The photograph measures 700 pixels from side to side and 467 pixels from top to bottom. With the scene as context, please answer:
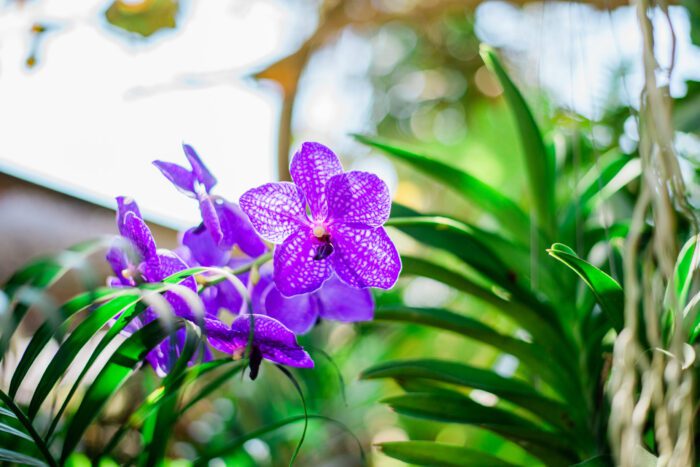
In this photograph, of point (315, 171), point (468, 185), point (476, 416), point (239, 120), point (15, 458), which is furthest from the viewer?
point (239, 120)

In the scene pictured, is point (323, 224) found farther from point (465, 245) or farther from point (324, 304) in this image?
point (465, 245)

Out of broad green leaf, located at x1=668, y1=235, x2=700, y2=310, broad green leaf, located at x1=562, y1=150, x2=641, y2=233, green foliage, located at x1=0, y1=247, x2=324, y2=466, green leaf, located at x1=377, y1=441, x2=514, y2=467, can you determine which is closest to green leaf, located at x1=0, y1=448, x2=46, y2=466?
green foliage, located at x1=0, y1=247, x2=324, y2=466

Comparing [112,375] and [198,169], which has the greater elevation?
[198,169]

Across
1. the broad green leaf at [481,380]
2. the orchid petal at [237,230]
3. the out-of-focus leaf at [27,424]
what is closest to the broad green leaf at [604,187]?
the broad green leaf at [481,380]

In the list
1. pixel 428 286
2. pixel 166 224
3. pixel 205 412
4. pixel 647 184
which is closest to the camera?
pixel 647 184

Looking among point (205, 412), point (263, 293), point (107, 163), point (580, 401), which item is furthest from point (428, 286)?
point (263, 293)

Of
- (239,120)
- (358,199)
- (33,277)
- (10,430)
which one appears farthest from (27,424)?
(239,120)

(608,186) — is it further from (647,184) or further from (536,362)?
(647,184)
